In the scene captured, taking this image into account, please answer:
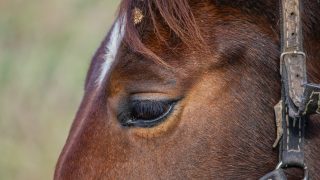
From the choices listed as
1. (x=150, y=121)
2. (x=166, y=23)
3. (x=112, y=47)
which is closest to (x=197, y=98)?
(x=150, y=121)

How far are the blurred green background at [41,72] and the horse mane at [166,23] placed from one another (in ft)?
16.0

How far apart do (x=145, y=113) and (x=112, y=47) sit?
0.32 meters

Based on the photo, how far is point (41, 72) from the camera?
8.70m

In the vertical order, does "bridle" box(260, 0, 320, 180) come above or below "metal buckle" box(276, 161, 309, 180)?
above

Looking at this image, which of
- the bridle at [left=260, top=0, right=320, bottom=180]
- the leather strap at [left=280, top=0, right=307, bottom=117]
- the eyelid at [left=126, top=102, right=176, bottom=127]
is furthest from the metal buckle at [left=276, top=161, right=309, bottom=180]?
the eyelid at [left=126, top=102, right=176, bottom=127]

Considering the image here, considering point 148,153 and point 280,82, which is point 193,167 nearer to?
point 148,153

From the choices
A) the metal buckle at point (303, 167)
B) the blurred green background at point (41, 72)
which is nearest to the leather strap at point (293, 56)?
the metal buckle at point (303, 167)

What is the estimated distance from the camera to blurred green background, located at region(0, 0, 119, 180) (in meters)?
7.85

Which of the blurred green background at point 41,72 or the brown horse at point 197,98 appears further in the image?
the blurred green background at point 41,72

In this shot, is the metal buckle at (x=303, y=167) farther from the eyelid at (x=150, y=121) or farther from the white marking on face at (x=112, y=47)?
the white marking on face at (x=112, y=47)

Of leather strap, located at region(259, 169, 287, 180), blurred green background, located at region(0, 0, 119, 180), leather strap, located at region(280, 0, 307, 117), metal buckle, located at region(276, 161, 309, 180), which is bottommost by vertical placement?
blurred green background, located at region(0, 0, 119, 180)

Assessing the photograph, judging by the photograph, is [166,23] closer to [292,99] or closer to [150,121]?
[150,121]

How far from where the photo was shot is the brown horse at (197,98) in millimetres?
2648

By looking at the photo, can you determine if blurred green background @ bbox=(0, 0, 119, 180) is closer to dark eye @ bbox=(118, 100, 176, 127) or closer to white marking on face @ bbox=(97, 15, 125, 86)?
white marking on face @ bbox=(97, 15, 125, 86)
